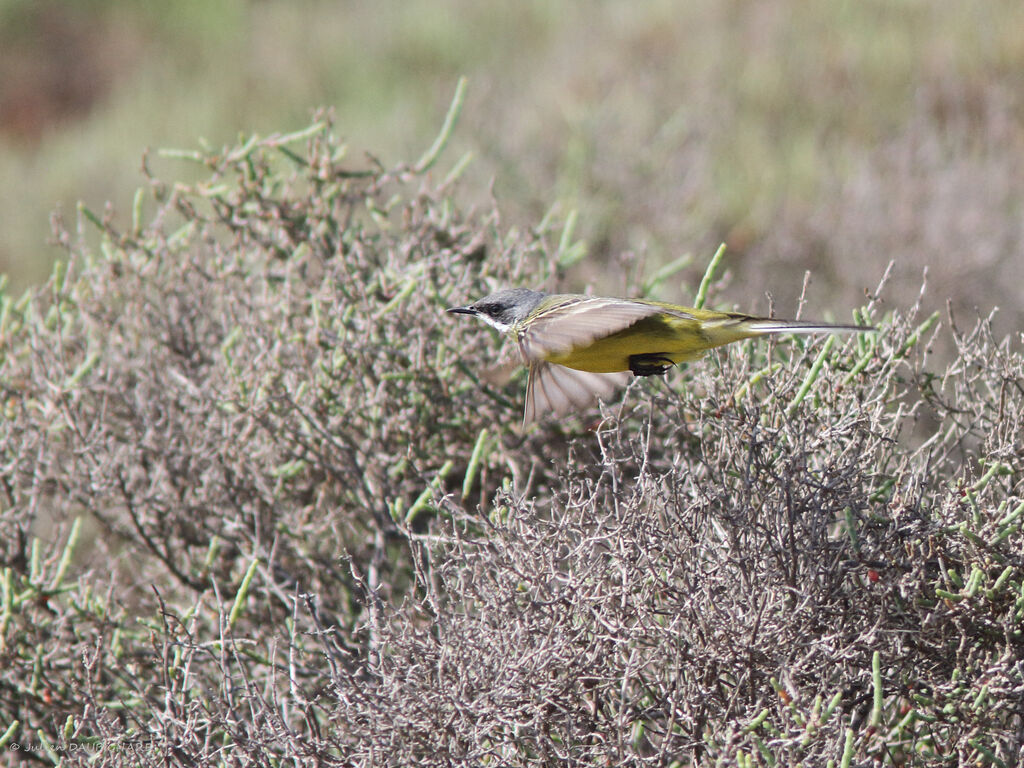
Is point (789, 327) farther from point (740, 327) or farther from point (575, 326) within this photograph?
point (575, 326)

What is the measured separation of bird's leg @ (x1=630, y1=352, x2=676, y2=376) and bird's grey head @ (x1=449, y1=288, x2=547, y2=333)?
34 cm

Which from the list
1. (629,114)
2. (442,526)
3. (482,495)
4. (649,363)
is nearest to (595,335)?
(649,363)

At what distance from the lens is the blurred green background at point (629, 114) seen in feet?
22.3

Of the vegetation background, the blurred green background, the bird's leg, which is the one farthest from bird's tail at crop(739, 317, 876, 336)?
the blurred green background

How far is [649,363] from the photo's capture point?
115 inches

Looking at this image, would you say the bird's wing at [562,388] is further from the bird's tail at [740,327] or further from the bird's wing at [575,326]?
the bird's tail at [740,327]

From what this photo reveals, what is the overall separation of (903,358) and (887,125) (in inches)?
250

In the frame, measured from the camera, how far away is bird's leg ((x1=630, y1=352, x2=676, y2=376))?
9.52 feet

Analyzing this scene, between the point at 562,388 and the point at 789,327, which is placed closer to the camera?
the point at 789,327

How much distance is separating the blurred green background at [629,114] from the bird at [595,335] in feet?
3.36

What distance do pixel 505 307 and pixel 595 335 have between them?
1.66ft

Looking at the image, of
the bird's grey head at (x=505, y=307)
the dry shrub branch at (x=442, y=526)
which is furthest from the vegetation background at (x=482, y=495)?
the bird's grey head at (x=505, y=307)

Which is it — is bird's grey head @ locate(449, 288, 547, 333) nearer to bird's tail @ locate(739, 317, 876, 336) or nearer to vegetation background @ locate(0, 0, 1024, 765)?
vegetation background @ locate(0, 0, 1024, 765)

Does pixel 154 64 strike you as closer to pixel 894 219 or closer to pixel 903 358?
pixel 894 219
